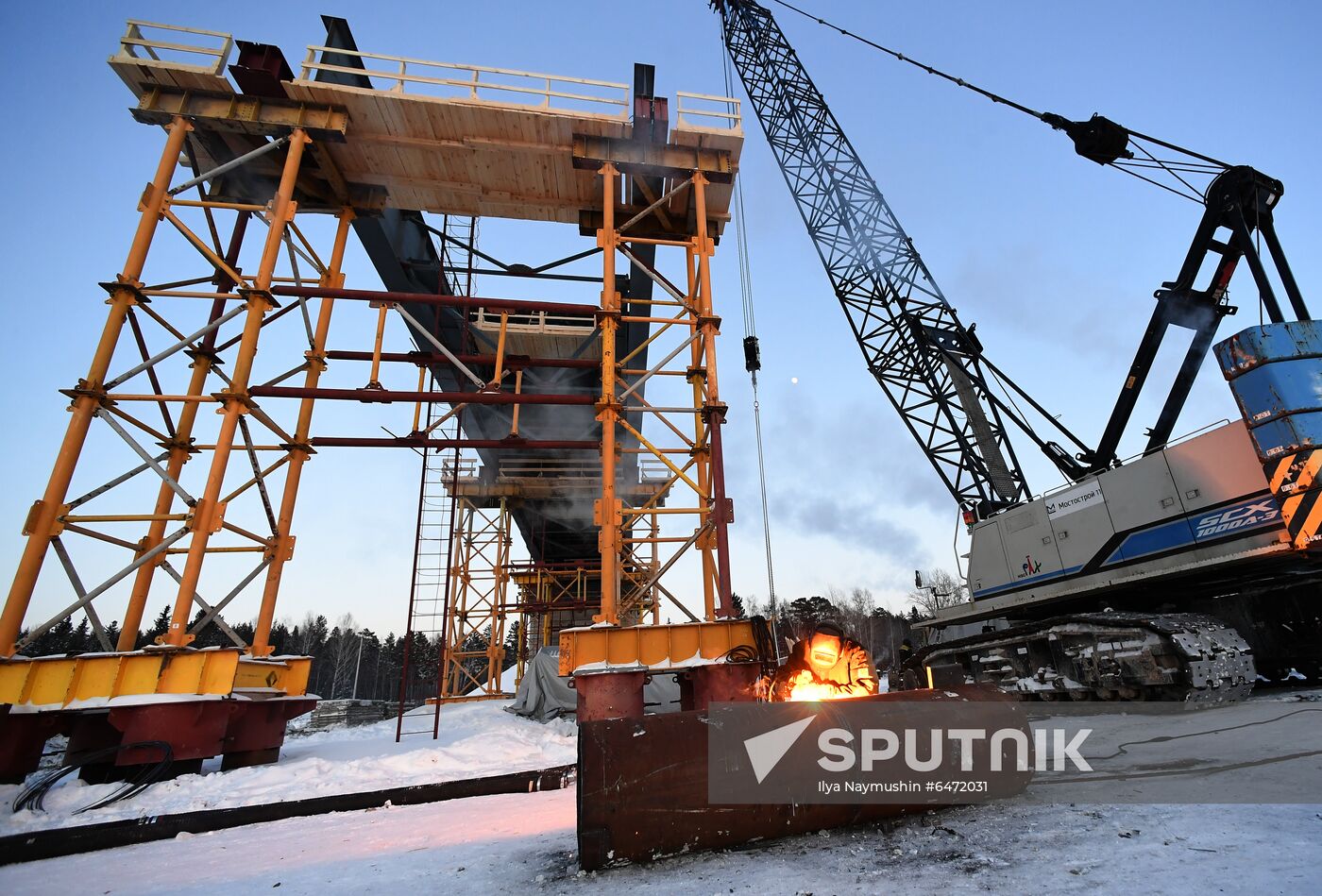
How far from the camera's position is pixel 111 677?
21.5 feet

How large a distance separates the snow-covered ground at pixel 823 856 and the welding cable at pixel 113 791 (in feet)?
5.33

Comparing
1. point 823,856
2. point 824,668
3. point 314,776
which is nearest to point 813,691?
point 824,668

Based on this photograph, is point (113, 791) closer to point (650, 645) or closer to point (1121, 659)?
point (650, 645)

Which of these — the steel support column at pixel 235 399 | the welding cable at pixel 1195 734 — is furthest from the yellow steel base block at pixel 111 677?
the welding cable at pixel 1195 734

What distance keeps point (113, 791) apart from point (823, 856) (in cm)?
713

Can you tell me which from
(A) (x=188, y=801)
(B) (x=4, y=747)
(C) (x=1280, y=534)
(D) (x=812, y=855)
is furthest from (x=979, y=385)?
(B) (x=4, y=747)

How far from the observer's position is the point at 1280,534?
22.9 feet

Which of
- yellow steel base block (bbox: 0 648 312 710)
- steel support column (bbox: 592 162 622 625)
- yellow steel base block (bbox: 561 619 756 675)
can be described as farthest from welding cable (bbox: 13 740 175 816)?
steel support column (bbox: 592 162 622 625)

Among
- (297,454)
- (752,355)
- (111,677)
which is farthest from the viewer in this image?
(752,355)

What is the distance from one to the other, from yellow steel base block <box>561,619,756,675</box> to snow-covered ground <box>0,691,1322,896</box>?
236 cm

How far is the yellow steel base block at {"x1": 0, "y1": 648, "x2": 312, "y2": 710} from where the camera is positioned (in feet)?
20.8

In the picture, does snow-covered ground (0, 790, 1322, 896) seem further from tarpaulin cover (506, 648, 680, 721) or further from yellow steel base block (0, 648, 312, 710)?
tarpaulin cover (506, 648, 680, 721)

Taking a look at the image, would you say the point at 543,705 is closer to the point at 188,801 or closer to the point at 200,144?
the point at 188,801

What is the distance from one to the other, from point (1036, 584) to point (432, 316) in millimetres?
13278
